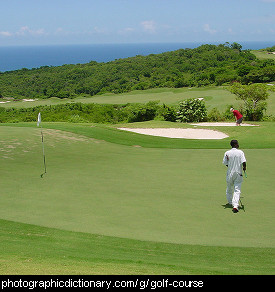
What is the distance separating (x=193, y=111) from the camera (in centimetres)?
4475

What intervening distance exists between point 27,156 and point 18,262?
1221 centimetres

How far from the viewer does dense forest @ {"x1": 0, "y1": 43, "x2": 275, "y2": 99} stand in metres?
112

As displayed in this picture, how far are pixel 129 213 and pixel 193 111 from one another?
3437 cm

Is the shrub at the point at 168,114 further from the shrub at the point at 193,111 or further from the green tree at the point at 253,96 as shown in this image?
the green tree at the point at 253,96

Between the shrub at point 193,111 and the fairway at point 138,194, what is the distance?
23221 mm

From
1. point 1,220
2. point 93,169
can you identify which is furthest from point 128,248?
point 93,169

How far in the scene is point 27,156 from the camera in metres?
18.9

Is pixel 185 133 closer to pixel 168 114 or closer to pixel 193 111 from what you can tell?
pixel 193 111

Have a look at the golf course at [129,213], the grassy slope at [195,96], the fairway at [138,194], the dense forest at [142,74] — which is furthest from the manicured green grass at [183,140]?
the dense forest at [142,74]

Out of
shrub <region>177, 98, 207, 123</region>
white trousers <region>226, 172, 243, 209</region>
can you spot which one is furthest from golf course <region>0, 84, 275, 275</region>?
shrub <region>177, 98, 207, 123</region>

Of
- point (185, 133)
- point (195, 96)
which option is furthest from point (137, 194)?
point (195, 96)

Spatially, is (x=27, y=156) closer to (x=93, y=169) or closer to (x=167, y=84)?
(x=93, y=169)

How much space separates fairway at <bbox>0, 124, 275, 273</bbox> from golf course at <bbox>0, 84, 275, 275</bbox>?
3cm

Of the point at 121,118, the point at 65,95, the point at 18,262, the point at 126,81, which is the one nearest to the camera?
the point at 18,262
